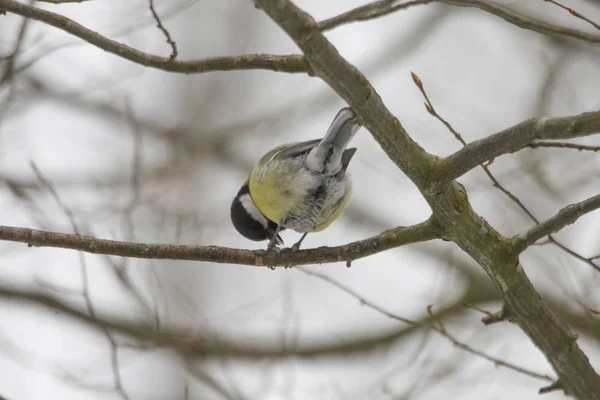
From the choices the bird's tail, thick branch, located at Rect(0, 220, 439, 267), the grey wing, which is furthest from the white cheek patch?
thick branch, located at Rect(0, 220, 439, 267)

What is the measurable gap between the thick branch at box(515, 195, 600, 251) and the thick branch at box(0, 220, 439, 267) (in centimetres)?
32

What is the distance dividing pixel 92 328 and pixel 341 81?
133 inches

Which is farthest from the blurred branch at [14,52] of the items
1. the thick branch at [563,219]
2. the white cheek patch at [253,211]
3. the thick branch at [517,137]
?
the thick branch at [563,219]

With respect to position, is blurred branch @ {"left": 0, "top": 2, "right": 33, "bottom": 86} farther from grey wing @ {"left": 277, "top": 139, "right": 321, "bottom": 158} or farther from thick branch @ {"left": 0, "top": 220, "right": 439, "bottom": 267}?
grey wing @ {"left": 277, "top": 139, "right": 321, "bottom": 158}

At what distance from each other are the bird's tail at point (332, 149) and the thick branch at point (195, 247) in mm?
626

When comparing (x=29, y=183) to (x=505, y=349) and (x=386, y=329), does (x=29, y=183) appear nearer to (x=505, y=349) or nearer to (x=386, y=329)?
(x=386, y=329)

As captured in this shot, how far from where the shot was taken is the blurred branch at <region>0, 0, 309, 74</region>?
6.75 feet

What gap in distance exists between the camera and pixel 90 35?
213 cm

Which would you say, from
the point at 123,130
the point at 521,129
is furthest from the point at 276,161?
the point at 123,130

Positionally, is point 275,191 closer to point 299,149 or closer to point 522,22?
point 299,149

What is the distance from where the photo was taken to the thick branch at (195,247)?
2201 millimetres

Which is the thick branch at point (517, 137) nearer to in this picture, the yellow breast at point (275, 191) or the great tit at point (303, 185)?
the great tit at point (303, 185)

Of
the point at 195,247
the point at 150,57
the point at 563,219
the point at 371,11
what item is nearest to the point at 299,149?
the point at 195,247

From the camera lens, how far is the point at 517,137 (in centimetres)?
164
